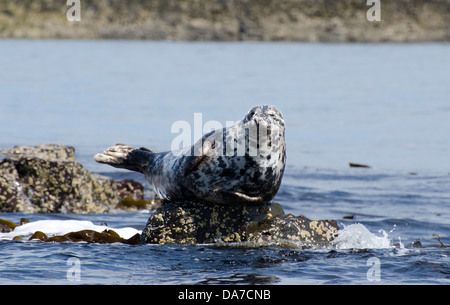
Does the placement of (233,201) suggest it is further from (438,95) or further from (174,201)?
(438,95)

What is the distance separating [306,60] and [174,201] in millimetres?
44786

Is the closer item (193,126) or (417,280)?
(417,280)

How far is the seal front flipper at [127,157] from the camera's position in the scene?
22.5ft

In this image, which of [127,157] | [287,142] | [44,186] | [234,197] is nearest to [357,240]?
[234,197]

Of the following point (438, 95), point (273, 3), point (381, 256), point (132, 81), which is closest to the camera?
point (381, 256)

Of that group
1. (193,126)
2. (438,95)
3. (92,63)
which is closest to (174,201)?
(193,126)

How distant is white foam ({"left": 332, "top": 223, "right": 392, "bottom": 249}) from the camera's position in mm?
Result: 6414

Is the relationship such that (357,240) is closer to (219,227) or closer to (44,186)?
(219,227)

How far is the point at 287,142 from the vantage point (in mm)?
15977

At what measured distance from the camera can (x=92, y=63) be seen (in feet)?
139

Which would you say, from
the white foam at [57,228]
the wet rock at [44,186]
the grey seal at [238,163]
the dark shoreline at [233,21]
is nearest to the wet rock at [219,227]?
the grey seal at [238,163]

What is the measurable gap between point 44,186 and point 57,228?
164cm

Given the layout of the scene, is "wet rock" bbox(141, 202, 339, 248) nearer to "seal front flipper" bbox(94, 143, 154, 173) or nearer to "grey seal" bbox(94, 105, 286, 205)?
"grey seal" bbox(94, 105, 286, 205)

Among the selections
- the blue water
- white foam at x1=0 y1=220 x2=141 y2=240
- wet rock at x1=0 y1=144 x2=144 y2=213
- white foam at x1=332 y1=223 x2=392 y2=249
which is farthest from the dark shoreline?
white foam at x1=332 y1=223 x2=392 y2=249
